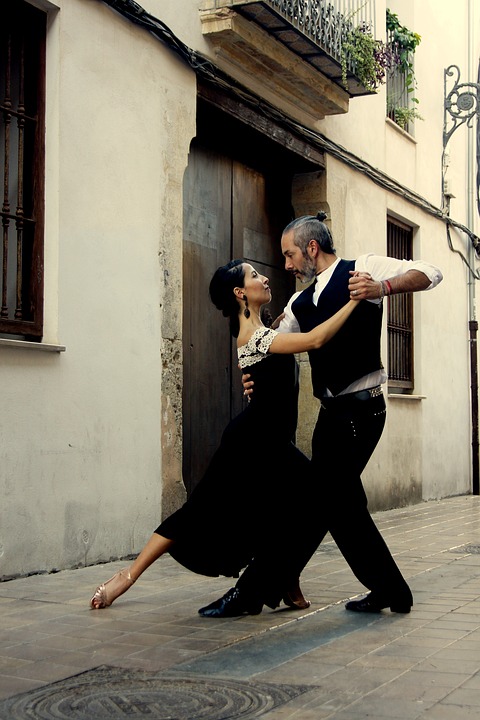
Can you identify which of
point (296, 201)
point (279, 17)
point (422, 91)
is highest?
point (422, 91)

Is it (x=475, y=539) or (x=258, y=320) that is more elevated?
(x=258, y=320)

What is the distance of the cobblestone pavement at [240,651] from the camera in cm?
340

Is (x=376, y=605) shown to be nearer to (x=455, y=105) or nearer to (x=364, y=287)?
(x=364, y=287)

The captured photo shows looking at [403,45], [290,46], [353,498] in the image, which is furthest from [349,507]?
[403,45]

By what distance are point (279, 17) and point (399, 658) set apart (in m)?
5.97

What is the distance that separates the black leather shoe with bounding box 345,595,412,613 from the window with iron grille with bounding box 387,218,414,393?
7853 millimetres

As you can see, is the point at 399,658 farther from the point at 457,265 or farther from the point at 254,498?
the point at 457,265

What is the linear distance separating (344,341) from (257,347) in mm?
413

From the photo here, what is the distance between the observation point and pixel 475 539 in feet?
28.6

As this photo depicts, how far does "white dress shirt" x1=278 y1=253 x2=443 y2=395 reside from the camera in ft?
16.1

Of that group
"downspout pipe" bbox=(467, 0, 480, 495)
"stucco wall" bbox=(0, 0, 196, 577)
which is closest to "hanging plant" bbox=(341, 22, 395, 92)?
"stucco wall" bbox=(0, 0, 196, 577)

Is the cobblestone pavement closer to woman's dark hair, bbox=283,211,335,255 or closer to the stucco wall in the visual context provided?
the stucco wall

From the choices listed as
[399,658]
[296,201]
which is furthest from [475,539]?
[399,658]

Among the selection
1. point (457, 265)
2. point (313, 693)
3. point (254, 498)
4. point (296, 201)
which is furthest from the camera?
point (457, 265)
